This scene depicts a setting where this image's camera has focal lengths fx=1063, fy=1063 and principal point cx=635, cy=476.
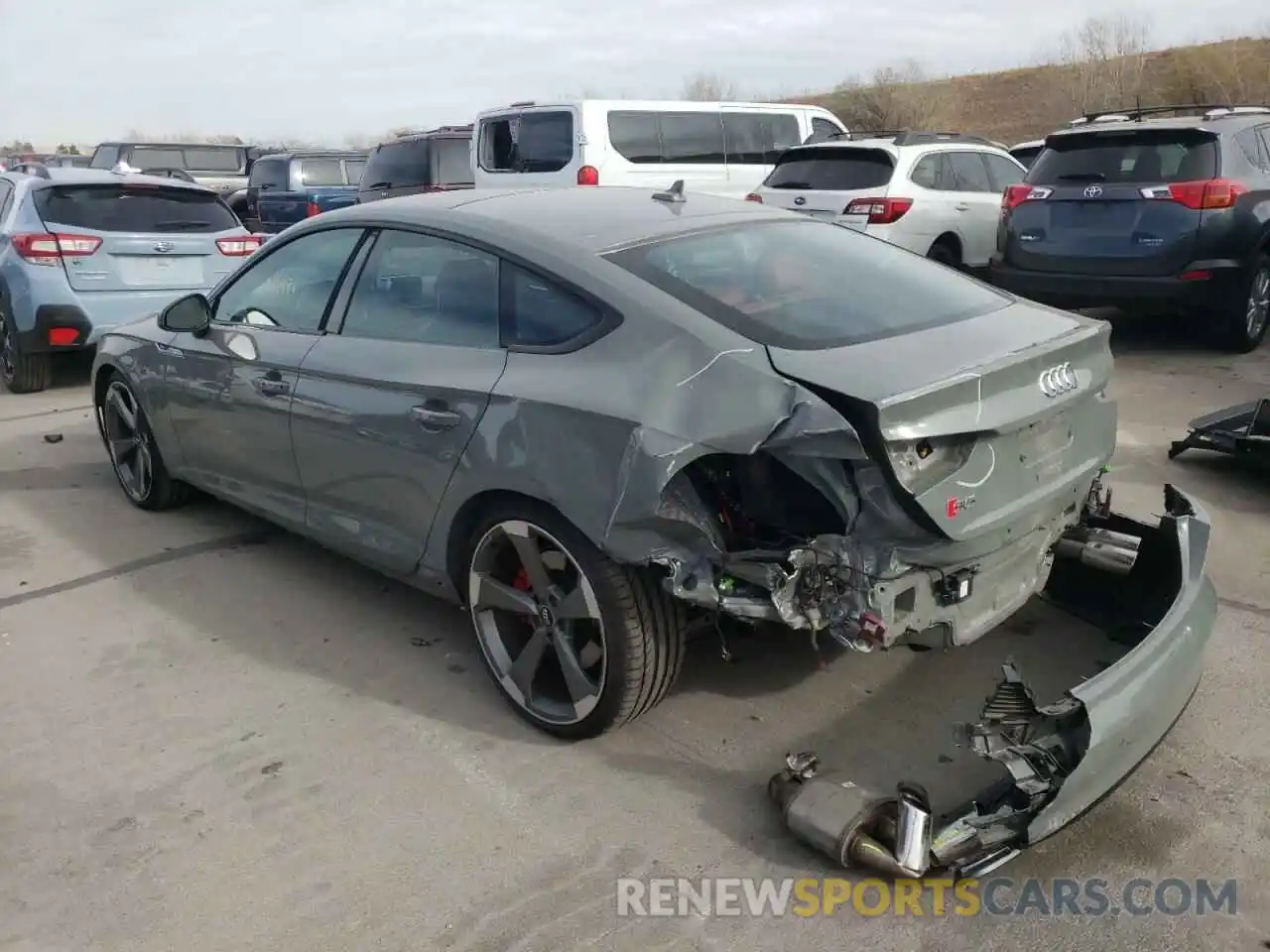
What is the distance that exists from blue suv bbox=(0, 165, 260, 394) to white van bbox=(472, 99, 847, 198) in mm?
3956

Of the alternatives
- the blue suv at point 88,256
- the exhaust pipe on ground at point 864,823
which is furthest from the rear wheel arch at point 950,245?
the exhaust pipe on ground at point 864,823

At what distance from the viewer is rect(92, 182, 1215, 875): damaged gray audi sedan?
2.67 metres

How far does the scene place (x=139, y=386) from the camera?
5125 mm

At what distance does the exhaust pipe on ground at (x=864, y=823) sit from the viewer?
250cm

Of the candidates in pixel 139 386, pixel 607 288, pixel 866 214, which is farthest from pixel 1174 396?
pixel 139 386

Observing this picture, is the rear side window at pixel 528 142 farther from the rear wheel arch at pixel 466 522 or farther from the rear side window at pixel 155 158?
the rear side window at pixel 155 158

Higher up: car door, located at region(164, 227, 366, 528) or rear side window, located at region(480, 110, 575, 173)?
rear side window, located at region(480, 110, 575, 173)

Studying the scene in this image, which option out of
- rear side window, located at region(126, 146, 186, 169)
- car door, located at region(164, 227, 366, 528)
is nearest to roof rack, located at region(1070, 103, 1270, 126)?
car door, located at region(164, 227, 366, 528)

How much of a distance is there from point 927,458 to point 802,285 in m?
0.88

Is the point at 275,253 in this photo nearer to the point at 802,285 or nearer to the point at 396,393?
the point at 396,393

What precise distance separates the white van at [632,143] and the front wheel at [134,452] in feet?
21.0

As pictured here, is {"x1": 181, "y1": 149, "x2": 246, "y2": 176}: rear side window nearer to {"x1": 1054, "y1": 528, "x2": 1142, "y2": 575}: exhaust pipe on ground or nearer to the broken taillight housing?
{"x1": 1054, "y1": 528, "x2": 1142, "y2": 575}: exhaust pipe on ground

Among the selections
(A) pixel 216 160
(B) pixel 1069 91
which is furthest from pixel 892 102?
(A) pixel 216 160

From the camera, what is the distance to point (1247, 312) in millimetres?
7926
